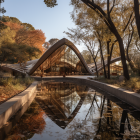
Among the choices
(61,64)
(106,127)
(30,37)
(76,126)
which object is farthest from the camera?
(30,37)

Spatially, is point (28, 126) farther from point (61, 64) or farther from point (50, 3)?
point (61, 64)

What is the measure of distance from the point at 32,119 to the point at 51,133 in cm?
121

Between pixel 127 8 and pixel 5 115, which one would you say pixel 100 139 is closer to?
pixel 5 115

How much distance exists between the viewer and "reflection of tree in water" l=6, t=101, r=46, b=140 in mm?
3404

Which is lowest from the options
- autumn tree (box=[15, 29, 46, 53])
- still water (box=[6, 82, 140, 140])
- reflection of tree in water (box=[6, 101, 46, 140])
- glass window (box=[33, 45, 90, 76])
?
reflection of tree in water (box=[6, 101, 46, 140])

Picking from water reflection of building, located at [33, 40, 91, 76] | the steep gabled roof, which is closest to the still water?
Result: the steep gabled roof

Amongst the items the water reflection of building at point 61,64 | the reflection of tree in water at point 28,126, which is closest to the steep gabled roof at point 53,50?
the water reflection of building at point 61,64

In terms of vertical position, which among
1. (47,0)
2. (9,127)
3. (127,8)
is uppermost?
(127,8)

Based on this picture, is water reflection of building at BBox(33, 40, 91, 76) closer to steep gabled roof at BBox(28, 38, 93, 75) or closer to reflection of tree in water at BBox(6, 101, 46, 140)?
steep gabled roof at BBox(28, 38, 93, 75)

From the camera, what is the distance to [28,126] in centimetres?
398

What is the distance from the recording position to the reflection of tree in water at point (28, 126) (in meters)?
3.40

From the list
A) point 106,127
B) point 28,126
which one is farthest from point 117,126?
point 28,126

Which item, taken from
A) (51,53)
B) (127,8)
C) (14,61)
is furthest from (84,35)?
(14,61)

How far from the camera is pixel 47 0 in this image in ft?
32.8
